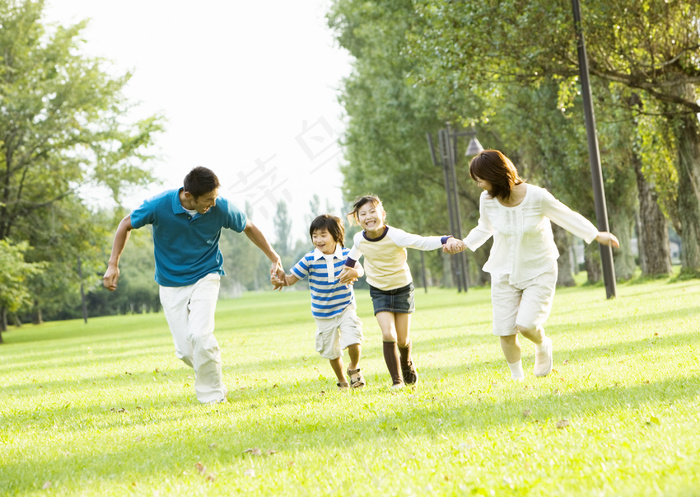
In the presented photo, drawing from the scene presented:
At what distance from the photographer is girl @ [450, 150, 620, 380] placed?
6.51 m

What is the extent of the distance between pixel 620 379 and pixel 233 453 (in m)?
3.27

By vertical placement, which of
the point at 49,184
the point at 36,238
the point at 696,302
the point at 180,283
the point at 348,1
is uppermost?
the point at 348,1

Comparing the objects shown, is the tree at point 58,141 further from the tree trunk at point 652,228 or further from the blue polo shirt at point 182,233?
the blue polo shirt at point 182,233

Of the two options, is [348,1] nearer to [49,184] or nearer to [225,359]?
[49,184]

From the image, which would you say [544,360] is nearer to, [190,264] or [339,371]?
[339,371]

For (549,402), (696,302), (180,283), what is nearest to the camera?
(549,402)

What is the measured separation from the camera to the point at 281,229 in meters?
156

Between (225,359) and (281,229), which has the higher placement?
(281,229)

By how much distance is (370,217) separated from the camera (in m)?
7.10

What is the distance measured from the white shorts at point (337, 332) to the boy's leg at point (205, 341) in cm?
104

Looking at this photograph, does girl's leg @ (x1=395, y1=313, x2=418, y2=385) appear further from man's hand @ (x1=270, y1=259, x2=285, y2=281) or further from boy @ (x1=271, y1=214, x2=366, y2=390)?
man's hand @ (x1=270, y1=259, x2=285, y2=281)

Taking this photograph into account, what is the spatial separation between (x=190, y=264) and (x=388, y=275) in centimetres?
186

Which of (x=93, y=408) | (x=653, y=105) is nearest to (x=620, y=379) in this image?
(x=93, y=408)

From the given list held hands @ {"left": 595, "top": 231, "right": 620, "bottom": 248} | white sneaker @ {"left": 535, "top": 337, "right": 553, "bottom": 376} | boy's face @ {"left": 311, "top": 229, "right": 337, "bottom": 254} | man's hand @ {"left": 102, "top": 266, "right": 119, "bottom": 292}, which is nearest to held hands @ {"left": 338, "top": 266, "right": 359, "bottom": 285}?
boy's face @ {"left": 311, "top": 229, "right": 337, "bottom": 254}
